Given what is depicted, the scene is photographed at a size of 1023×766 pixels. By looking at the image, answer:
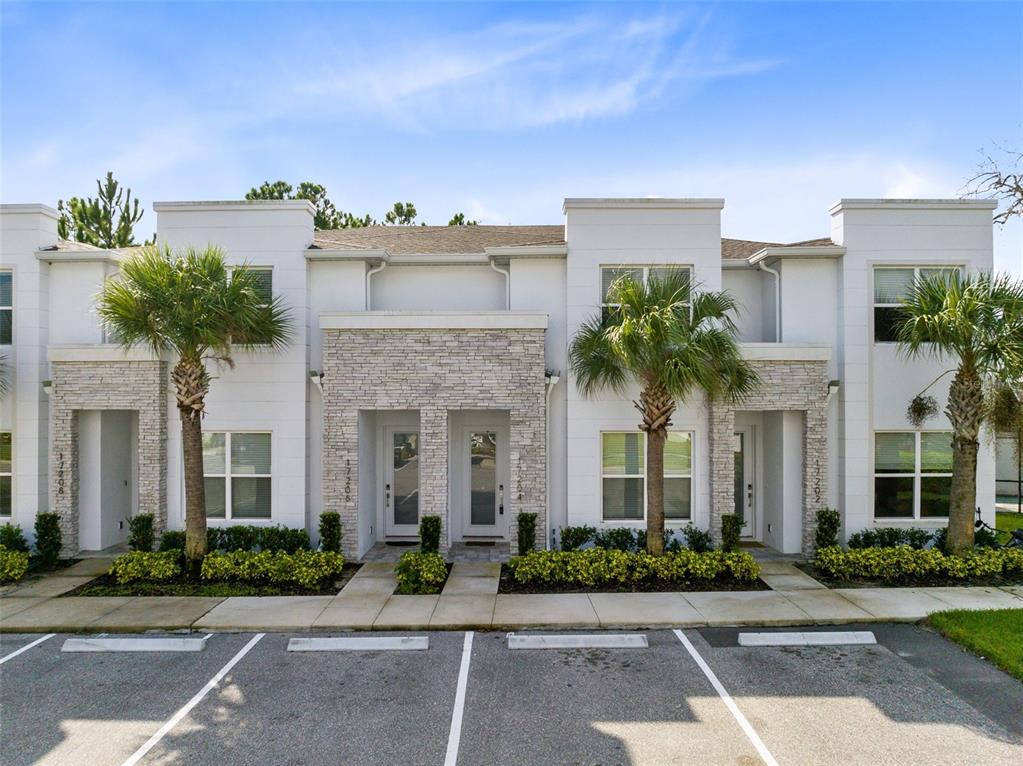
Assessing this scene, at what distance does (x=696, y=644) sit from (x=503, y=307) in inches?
298

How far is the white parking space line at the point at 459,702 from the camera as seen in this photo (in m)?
5.49

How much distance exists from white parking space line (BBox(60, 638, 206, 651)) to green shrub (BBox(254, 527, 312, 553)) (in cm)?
352

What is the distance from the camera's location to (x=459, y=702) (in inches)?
253

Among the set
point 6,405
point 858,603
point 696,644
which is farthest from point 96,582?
point 858,603

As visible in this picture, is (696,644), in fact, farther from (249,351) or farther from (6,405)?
(6,405)

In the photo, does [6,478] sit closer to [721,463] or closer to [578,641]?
[578,641]

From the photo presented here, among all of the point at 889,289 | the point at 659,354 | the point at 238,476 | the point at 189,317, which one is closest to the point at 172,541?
the point at 238,476

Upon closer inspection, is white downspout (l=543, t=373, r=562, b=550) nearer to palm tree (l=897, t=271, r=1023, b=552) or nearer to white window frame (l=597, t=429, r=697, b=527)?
white window frame (l=597, t=429, r=697, b=527)

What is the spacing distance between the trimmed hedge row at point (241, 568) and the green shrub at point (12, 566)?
170cm

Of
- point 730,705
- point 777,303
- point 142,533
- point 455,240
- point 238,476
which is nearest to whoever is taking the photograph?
point 730,705

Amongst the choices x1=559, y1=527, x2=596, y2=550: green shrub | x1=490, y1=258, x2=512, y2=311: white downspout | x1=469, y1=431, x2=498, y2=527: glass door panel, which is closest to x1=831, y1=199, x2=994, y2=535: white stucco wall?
x1=559, y1=527, x2=596, y2=550: green shrub

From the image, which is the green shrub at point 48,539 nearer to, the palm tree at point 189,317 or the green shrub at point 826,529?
the palm tree at point 189,317

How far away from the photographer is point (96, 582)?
34.1 ft

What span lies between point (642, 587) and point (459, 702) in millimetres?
4506
